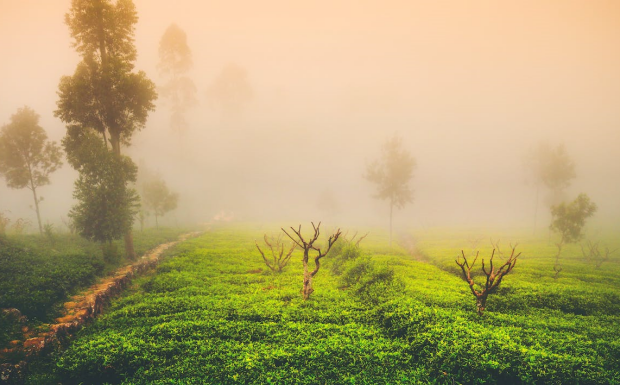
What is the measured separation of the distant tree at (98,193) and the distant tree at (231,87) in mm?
87191

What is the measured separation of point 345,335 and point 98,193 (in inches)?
892

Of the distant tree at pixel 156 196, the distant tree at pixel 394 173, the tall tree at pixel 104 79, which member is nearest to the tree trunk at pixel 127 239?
the tall tree at pixel 104 79

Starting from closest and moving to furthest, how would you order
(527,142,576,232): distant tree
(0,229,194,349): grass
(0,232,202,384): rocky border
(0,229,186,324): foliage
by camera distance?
1. (0,232,202,384): rocky border
2. (0,229,194,349): grass
3. (0,229,186,324): foliage
4. (527,142,576,232): distant tree

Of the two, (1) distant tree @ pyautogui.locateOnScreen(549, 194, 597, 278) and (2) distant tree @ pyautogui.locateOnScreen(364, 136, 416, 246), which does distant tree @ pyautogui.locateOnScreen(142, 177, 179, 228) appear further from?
(1) distant tree @ pyautogui.locateOnScreen(549, 194, 597, 278)

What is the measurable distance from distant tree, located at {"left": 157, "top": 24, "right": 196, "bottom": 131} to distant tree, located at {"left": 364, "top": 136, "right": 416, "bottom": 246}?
212 feet

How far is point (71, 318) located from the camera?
12836mm

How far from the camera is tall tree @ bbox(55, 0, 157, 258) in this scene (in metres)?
22.2

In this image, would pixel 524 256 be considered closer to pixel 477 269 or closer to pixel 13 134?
pixel 477 269

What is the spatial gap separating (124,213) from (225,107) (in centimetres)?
9245

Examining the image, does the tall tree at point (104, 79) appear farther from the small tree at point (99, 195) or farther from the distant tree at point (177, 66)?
the distant tree at point (177, 66)

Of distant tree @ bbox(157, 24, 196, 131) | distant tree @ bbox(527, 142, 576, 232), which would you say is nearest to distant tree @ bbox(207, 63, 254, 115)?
distant tree @ bbox(157, 24, 196, 131)

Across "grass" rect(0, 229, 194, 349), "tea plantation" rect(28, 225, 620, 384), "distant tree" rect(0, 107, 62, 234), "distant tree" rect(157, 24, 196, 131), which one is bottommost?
"tea plantation" rect(28, 225, 620, 384)

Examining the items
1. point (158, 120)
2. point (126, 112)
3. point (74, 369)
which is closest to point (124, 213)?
point (126, 112)

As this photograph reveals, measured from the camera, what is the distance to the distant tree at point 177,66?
73.2 metres
